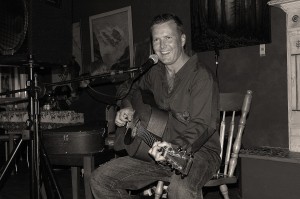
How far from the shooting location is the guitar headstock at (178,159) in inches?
61.6

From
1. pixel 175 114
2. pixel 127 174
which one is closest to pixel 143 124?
pixel 175 114

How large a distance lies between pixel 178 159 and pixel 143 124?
0.49 metres

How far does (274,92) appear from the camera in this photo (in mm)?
4023

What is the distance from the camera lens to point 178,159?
158 cm

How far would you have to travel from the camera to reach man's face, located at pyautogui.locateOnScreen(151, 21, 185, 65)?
2.13m

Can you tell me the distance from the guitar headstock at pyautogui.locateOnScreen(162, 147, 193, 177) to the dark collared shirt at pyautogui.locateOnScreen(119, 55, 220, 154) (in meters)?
0.16

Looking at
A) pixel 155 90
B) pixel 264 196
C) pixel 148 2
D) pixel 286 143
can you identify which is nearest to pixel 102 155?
pixel 155 90

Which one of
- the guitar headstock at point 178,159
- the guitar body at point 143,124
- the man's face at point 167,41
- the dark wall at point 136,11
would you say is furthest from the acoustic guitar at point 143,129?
the dark wall at point 136,11

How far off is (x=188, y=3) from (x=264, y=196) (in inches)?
107

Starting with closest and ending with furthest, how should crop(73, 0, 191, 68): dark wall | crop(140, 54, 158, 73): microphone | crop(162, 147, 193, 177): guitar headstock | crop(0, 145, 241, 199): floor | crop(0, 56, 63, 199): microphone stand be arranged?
1. crop(162, 147, 193, 177): guitar headstock
2. crop(140, 54, 158, 73): microphone
3. crop(0, 56, 63, 199): microphone stand
4. crop(0, 145, 241, 199): floor
5. crop(73, 0, 191, 68): dark wall

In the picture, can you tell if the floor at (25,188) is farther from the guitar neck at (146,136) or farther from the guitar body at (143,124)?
the guitar neck at (146,136)

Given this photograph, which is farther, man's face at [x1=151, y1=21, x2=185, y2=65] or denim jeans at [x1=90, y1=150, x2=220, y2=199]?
man's face at [x1=151, y1=21, x2=185, y2=65]

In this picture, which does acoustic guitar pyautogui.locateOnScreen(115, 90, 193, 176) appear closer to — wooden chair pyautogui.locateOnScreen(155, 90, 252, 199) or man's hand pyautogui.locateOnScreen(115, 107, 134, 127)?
man's hand pyautogui.locateOnScreen(115, 107, 134, 127)

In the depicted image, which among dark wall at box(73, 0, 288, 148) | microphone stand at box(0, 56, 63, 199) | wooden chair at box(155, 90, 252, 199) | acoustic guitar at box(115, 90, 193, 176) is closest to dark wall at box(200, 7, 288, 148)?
dark wall at box(73, 0, 288, 148)
